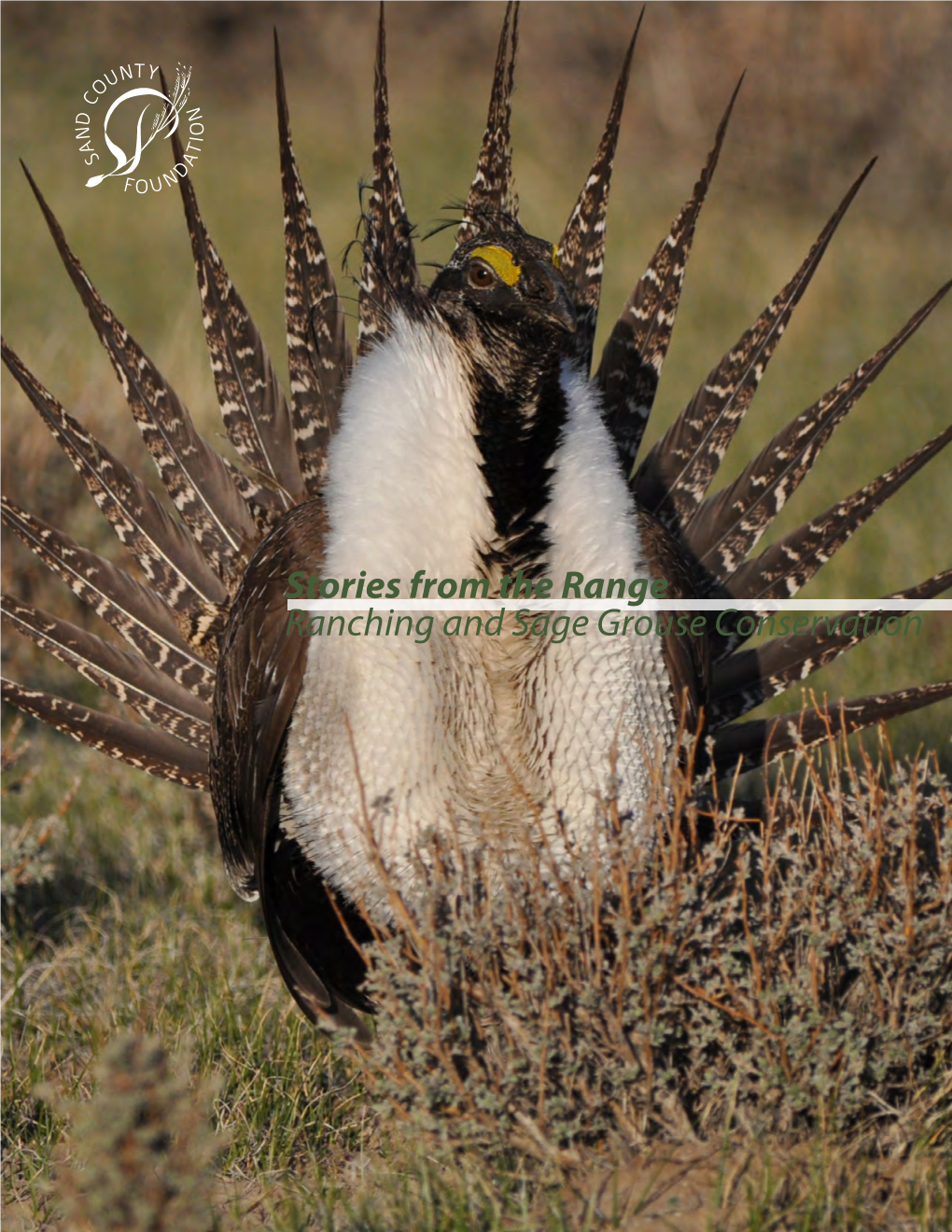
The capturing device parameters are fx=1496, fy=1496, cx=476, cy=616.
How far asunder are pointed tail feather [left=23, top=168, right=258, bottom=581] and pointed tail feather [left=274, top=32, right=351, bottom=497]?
20 centimetres

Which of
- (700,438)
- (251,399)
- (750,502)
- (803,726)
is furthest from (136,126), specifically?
(803,726)

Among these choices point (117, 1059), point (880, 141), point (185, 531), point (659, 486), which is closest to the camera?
point (117, 1059)

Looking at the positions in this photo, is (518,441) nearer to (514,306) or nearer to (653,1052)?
(514,306)

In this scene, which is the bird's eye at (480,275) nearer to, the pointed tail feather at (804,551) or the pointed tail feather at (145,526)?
the pointed tail feather at (804,551)

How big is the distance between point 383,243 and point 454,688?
3.41 ft

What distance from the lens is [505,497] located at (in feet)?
8.21

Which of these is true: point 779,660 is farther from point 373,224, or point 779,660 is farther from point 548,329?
point 373,224

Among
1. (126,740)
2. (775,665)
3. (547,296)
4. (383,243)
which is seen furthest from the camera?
(126,740)

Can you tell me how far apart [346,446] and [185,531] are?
0.97 meters

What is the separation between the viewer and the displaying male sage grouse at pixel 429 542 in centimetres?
249

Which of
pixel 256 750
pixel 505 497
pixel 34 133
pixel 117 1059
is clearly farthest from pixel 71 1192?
pixel 34 133

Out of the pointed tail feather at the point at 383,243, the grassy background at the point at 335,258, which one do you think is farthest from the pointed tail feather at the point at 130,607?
the pointed tail feather at the point at 383,243

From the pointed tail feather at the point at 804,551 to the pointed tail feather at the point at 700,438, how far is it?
7.4 inches

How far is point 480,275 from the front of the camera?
2564 mm
